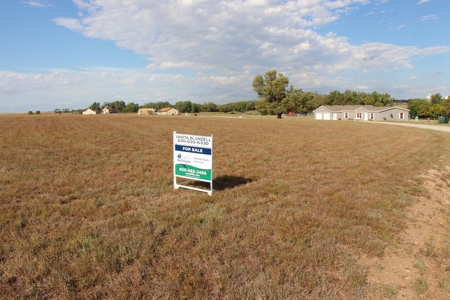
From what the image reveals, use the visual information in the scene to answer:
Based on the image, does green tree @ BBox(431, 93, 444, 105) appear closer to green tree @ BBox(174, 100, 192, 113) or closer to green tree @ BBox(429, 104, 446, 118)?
green tree @ BBox(429, 104, 446, 118)

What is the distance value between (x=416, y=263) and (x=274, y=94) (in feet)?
232

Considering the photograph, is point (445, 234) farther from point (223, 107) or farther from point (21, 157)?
point (223, 107)

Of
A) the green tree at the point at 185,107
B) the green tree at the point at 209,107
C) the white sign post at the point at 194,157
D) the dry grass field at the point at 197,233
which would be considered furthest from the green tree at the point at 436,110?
the green tree at the point at 185,107

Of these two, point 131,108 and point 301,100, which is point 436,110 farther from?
point 131,108

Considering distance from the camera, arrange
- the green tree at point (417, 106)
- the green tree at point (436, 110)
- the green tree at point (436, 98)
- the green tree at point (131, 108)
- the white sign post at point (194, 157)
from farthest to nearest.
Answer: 1. the green tree at point (131, 108)
2. the green tree at point (436, 98)
3. the green tree at point (417, 106)
4. the green tree at point (436, 110)
5. the white sign post at point (194, 157)

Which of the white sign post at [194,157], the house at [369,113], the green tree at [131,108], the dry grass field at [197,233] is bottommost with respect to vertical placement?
the dry grass field at [197,233]

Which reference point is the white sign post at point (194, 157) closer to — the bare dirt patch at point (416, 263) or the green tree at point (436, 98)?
the bare dirt patch at point (416, 263)

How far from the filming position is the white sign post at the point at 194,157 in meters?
5.84

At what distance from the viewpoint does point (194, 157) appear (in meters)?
6.09

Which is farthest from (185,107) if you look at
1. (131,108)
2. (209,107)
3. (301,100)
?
(301,100)

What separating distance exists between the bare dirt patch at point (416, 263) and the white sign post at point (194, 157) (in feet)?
10.9

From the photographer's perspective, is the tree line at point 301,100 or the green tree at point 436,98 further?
the green tree at point 436,98

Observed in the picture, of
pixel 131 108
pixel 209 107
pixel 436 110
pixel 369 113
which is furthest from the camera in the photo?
pixel 131 108

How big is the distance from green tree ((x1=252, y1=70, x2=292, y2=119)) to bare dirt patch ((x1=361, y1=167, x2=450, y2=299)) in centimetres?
6653
